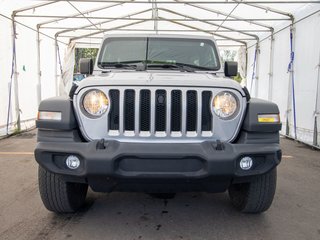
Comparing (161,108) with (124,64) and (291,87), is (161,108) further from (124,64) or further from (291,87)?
(291,87)

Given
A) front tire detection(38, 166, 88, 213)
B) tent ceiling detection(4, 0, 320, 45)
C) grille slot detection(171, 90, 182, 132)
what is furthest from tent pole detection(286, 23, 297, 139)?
front tire detection(38, 166, 88, 213)

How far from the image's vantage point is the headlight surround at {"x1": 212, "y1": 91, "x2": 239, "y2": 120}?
8.89 feet

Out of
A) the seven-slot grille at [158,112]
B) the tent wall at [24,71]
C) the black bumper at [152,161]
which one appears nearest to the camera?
the black bumper at [152,161]

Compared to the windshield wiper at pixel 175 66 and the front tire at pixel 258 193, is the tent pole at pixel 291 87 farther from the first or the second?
the front tire at pixel 258 193

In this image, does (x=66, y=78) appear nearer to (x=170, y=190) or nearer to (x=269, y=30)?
(x=269, y=30)

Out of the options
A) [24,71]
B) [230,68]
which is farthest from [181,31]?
[230,68]

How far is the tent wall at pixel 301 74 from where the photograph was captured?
7.43 metres

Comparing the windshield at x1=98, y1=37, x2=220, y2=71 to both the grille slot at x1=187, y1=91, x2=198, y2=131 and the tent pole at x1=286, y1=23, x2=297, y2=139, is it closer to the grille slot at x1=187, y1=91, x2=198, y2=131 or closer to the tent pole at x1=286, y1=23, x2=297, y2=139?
the grille slot at x1=187, y1=91, x2=198, y2=131

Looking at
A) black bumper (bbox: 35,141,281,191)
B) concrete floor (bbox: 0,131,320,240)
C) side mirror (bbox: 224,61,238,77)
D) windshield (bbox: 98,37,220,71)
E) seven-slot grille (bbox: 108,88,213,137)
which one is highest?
windshield (bbox: 98,37,220,71)

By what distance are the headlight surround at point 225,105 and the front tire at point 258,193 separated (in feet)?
2.32

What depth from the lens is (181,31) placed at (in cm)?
1234

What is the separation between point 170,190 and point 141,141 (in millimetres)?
498

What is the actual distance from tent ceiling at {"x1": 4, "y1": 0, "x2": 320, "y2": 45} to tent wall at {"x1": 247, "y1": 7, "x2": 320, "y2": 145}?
57 cm

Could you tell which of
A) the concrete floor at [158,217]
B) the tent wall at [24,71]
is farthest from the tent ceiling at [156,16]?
the concrete floor at [158,217]
